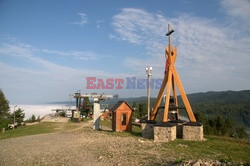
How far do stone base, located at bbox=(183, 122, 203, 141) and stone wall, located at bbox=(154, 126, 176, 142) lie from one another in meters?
1.01

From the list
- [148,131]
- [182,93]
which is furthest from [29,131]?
[182,93]

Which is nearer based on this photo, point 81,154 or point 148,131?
point 81,154

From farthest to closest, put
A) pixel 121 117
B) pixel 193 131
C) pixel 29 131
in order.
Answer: pixel 29 131 → pixel 121 117 → pixel 193 131

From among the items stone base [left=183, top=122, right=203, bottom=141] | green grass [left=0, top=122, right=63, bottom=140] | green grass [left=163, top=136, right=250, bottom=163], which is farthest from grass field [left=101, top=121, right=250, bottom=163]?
green grass [left=0, top=122, right=63, bottom=140]

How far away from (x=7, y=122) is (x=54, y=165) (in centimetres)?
2892

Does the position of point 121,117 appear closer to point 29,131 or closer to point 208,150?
point 29,131

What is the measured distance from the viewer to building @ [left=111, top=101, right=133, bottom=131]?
2188 cm

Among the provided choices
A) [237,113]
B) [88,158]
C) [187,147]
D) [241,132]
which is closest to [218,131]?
[241,132]

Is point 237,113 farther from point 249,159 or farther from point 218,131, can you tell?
point 249,159

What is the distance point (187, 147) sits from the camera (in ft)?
45.8

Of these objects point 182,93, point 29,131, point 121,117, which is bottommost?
point 29,131

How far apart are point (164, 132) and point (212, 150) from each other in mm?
3804

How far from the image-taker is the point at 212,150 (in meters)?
13.2

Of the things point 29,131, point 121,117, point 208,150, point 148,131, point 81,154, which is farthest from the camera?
point 29,131
